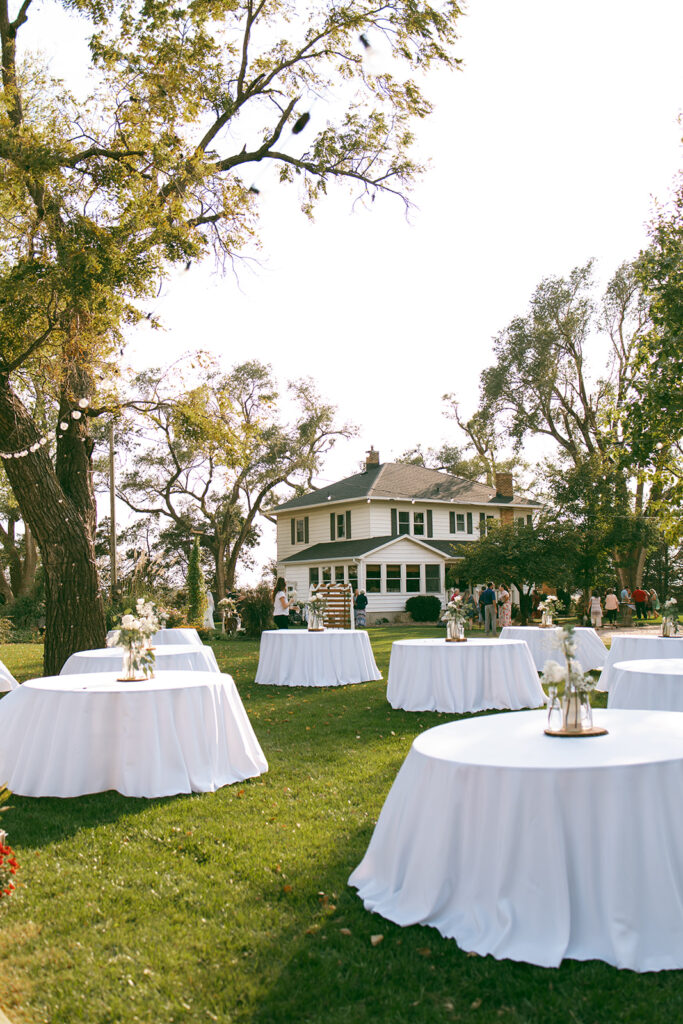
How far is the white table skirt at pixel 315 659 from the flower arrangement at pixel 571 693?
9.16 meters

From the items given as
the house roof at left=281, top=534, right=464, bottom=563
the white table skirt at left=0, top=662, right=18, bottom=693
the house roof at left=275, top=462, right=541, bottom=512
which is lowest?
the white table skirt at left=0, top=662, right=18, bottom=693

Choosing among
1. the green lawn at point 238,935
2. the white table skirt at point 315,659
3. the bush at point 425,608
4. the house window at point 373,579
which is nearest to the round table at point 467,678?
the white table skirt at point 315,659

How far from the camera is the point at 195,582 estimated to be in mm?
28719

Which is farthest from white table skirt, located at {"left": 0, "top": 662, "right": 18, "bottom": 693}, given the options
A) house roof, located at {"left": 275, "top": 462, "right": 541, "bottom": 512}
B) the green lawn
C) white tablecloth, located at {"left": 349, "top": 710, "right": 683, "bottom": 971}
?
house roof, located at {"left": 275, "top": 462, "right": 541, "bottom": 512}

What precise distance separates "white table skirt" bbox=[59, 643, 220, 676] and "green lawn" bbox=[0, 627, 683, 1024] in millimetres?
3794

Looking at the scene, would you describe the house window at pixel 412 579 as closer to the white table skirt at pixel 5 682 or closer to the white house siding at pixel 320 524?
the white house siding at pixel 320 524

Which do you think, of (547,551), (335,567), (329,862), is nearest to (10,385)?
(329,862)

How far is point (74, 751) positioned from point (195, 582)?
22.5m

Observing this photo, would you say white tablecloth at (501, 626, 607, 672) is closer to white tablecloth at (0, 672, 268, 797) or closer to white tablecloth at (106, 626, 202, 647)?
white tablecloth at (106, 626, 202, 647)

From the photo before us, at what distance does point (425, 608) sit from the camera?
3628 cm

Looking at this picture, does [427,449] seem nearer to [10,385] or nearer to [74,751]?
[10,385]

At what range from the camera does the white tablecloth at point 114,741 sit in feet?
21.0

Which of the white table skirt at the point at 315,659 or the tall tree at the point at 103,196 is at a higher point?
the tall tree at the point at 103,196

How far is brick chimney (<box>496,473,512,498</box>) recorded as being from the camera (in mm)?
45125
